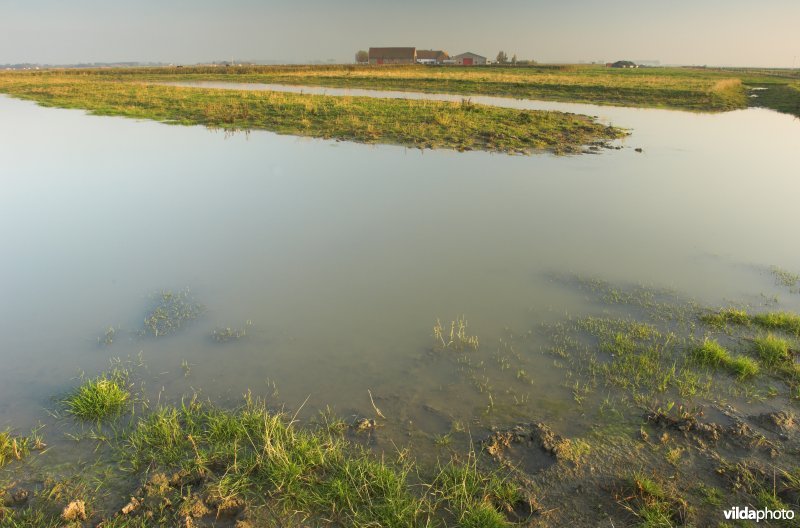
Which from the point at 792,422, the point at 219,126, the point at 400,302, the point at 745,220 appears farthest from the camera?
the point at 219,126

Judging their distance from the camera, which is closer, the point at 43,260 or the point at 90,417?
the point at 90,417

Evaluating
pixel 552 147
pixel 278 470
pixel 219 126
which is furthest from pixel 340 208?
pixel 219 126

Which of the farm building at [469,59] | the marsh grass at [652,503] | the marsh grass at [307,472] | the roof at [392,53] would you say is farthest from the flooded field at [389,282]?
the farm building at [469,59]

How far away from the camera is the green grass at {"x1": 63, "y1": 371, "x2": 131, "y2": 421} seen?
4.64 metres

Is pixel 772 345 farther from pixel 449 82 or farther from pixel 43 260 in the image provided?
pixel 449 82

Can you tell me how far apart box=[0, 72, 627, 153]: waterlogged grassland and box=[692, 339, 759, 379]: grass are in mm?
13810

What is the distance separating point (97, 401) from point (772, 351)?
26.5 ft

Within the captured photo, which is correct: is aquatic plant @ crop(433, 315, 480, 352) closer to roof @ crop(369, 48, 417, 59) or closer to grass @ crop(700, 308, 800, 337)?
grass @ crop(700, 308, 800, 337)

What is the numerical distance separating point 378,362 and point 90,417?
315 centimetres

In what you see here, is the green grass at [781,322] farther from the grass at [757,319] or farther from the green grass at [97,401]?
the green grass at [97,401]

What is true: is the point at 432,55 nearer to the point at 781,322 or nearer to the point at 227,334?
the point at 781,322

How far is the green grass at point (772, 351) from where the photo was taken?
220 inches

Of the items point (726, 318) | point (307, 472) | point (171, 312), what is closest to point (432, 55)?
point (726, 318)

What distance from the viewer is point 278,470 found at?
393cm
